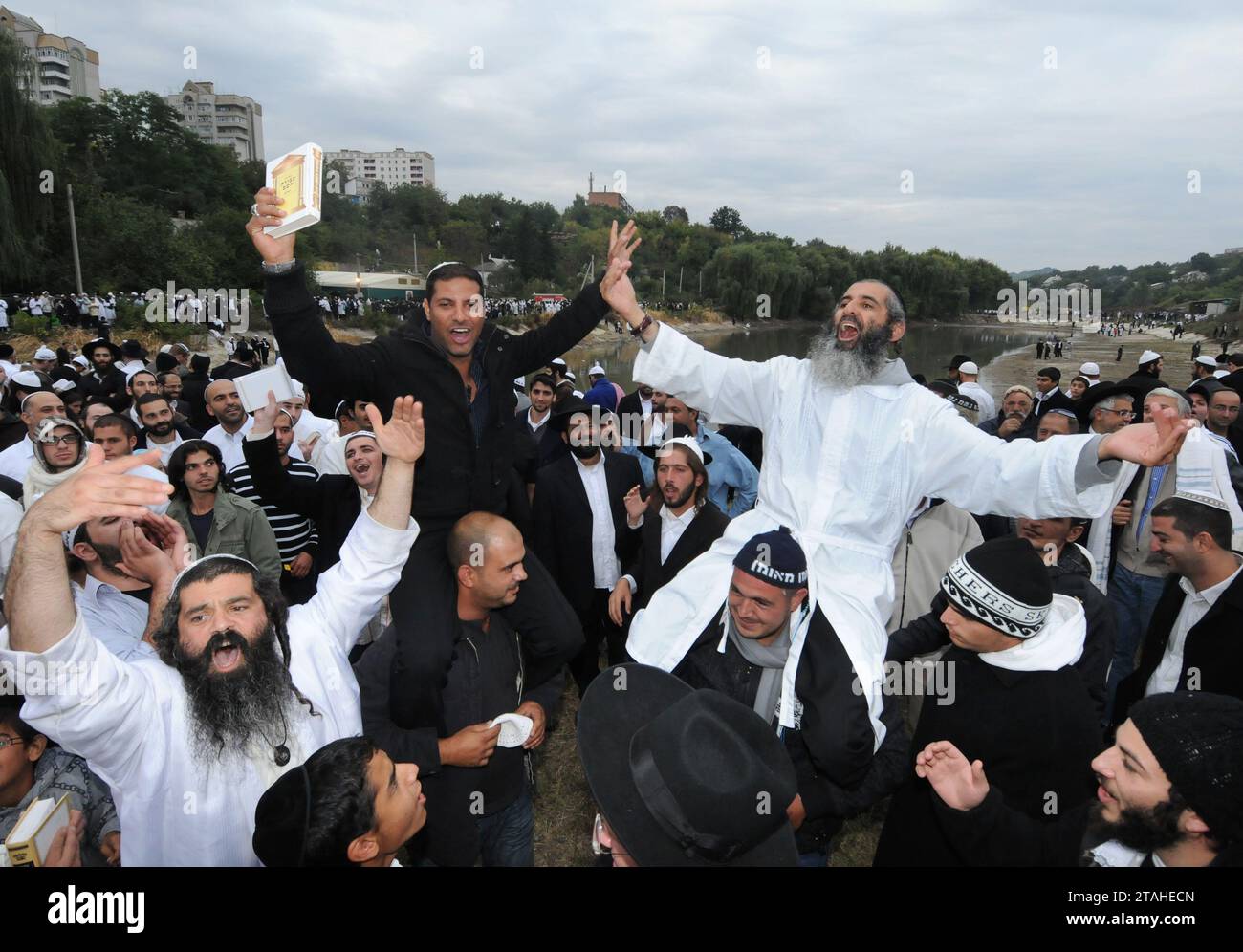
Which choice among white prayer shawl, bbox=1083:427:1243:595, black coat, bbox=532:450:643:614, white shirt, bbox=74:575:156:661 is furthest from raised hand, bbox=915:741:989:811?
black coat, bbox=532:450:643:614

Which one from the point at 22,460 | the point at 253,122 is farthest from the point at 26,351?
the point at 253,122

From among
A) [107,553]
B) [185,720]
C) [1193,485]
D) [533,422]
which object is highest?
[533,422]

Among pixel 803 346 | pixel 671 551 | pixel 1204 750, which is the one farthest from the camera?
pixel 803 346

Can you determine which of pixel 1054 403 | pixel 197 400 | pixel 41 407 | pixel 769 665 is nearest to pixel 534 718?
pixel 769 665

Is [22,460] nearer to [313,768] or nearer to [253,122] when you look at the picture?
[313,768]

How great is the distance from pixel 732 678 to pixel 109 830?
7.49ft

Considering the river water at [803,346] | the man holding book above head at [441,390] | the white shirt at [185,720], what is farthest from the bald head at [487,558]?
the river water at [803,346]

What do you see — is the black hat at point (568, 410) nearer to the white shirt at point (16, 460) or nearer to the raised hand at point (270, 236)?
the raised hand at point (270, 236)

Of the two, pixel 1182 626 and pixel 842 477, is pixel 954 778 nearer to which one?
pixel 842 477

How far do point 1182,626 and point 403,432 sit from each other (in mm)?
4000

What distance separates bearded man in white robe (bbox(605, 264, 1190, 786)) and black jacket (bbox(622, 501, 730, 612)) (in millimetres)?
1272

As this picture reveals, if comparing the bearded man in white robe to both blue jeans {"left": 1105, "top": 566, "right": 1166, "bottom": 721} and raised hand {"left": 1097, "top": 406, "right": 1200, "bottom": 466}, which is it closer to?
raised hand {"left": 1097, "top": 406, "right": 1200, "bottom": 466}

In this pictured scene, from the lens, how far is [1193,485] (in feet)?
12.8

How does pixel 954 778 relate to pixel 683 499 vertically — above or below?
below
